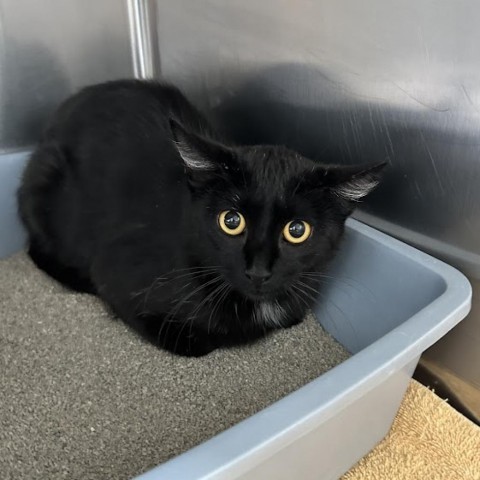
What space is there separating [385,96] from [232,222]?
40 cm

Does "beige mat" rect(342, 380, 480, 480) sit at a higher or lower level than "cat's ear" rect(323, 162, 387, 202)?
lower

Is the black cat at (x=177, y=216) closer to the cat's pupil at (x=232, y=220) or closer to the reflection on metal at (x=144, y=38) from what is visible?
the cat's pupil at (x=232, y=220)

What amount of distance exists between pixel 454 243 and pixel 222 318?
1.43 ft

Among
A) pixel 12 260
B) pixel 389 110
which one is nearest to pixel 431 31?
pixel 389 110

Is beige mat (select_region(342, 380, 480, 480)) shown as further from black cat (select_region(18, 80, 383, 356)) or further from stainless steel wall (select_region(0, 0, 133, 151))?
stainless steel wall (select_region(0, 0, 133, 151))

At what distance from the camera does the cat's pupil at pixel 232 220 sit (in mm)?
802

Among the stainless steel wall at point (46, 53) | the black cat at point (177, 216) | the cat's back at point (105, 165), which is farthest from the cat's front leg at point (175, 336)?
the stainless steel wall at point (46, 53)

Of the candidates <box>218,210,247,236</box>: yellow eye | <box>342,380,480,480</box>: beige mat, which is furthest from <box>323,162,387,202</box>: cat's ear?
<box>342,380,480,480</box>: beige mat

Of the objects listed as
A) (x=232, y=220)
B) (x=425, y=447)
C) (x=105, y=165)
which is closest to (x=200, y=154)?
(x=232, y=220)

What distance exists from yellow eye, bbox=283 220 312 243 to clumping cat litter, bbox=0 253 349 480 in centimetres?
33

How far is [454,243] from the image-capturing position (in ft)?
3.18

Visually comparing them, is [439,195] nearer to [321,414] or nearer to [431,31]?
[431,31]

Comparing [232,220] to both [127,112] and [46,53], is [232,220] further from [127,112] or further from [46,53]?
[46,53]

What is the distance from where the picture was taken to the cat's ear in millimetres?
760
